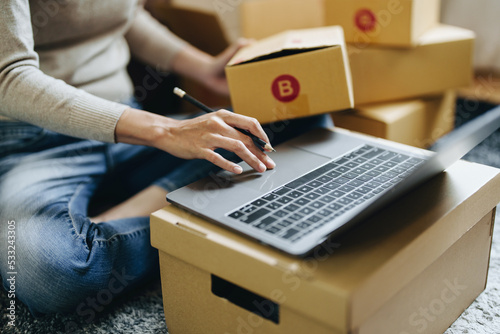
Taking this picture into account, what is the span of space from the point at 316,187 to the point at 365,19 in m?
0.71

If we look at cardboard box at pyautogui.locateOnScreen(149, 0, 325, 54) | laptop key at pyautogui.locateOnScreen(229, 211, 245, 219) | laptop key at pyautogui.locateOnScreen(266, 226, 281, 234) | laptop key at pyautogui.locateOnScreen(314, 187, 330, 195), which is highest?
cardboard box at pyautogui.locateOnScreen(149, 0, 325, 54)

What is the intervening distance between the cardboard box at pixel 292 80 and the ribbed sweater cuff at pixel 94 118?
0.75 feet

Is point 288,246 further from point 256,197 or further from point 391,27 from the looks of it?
point 391,27

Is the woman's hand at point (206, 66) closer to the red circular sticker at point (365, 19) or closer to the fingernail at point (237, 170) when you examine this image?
the red circular sticker at point (365, 19)

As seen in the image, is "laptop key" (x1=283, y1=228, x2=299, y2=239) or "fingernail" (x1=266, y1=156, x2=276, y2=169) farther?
"fingernail" (x1=266, y1=156, x2=276, y2=169)

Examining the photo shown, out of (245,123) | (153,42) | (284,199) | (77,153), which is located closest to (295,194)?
(284,199)

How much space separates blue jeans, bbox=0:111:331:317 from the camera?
865 mm

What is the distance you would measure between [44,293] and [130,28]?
0.77m

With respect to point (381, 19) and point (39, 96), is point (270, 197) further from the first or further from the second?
point (381, 19)

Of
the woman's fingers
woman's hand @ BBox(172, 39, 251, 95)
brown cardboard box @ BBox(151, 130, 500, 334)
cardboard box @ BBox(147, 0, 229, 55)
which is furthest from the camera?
cardboard box @ BBox(147, 0, 229, 55)

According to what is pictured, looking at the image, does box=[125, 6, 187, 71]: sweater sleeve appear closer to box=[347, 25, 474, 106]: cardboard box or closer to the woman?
the woman

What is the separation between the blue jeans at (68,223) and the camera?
87 centimetres

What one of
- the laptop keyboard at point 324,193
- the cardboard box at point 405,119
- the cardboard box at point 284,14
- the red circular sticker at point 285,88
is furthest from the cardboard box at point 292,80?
the cardboard box at point 284,14

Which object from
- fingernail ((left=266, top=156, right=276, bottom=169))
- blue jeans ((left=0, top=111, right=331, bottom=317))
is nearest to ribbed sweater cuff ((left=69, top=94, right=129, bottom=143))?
blue jeans ((left=0, top=111, right=331, bottom=317))
